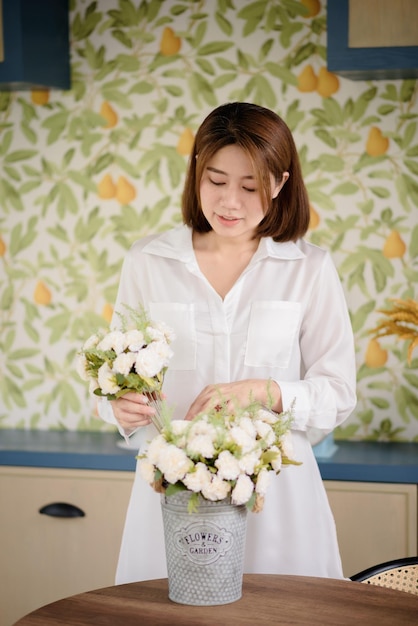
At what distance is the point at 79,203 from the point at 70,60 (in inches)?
21.0

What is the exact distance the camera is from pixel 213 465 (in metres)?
1.64

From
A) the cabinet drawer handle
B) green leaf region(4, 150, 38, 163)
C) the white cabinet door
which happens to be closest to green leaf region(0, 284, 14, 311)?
green leaf region(4, 150, 38, 163)

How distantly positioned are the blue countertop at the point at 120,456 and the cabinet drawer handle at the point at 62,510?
0.13 meters

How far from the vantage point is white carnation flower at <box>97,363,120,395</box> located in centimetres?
177

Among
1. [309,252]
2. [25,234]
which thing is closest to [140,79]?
[25,234]

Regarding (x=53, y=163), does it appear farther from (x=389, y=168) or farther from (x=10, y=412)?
(x=389, y=168)

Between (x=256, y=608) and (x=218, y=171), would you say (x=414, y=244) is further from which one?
(x=256, y=608)

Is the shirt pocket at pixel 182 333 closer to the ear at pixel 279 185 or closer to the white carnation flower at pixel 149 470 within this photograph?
the ear at pixel 279 185

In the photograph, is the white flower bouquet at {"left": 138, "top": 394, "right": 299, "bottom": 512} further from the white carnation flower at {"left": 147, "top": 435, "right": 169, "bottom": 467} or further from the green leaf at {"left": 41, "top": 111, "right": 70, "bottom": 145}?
the green leaf at {"left": 41, "top": 111, "right": 70, "bottom": 145}

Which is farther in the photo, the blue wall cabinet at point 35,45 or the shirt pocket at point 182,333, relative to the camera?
the blue wall cabinet at point 35,45

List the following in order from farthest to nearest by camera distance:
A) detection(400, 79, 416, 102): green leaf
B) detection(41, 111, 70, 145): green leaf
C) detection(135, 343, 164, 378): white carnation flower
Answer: detection(41, 111, 70, 145): green leaf
detection(400, 79, 416, 102): green leaf
detection(135, 343, 164, 378): white carnation flower

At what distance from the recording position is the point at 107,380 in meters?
1.77

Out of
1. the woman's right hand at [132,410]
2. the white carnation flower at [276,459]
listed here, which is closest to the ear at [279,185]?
the woman's right hand at [132,410]

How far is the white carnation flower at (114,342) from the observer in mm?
1740
